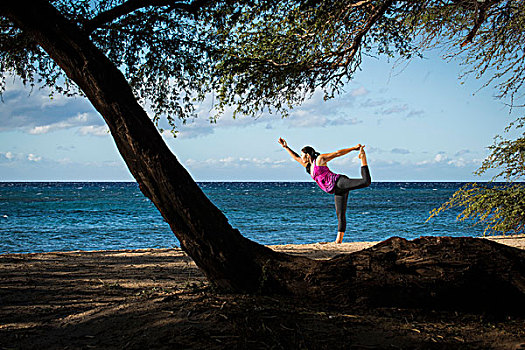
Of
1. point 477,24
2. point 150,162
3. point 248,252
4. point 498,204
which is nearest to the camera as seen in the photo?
point 150,162

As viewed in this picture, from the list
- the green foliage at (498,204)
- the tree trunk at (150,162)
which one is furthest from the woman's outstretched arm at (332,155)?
the tree trunk at (150,162)

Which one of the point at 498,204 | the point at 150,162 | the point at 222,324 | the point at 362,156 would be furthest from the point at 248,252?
the point at 498,204

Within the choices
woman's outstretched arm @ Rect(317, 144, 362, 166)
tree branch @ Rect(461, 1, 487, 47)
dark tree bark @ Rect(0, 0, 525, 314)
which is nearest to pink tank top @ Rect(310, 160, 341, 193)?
woman's outstretched arm @ Rect(317, 144, 362, 166)

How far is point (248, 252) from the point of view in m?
4.35

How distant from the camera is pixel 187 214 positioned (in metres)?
4.12

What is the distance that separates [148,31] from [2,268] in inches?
177

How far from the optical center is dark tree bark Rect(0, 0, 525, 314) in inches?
160

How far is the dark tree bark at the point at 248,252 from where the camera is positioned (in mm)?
4074

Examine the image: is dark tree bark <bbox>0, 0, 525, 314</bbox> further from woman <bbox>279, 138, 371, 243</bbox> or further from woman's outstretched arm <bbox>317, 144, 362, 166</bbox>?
woman <bbox>279, 138, 371, 243</bbox>

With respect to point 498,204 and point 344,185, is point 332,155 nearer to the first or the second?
point 344,185

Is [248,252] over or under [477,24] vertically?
under

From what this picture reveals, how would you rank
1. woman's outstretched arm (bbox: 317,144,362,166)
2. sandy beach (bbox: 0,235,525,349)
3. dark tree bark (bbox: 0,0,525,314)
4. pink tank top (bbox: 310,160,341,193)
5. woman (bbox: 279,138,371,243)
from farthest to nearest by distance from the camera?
pink tank top (bbox: 310,160,341,193) → woman (bbox: 279,138,371,243) → woman's outstretched arm (bbox: 317,144,362,166) → dark tree bark (bbox: 0,0,525,314) → sandy beach (bbox: 0,235,525,349)

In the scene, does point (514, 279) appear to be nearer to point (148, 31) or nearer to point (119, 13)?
point (119, 13)

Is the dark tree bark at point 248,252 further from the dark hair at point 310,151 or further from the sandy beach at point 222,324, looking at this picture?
the dark hair at point 310,151
